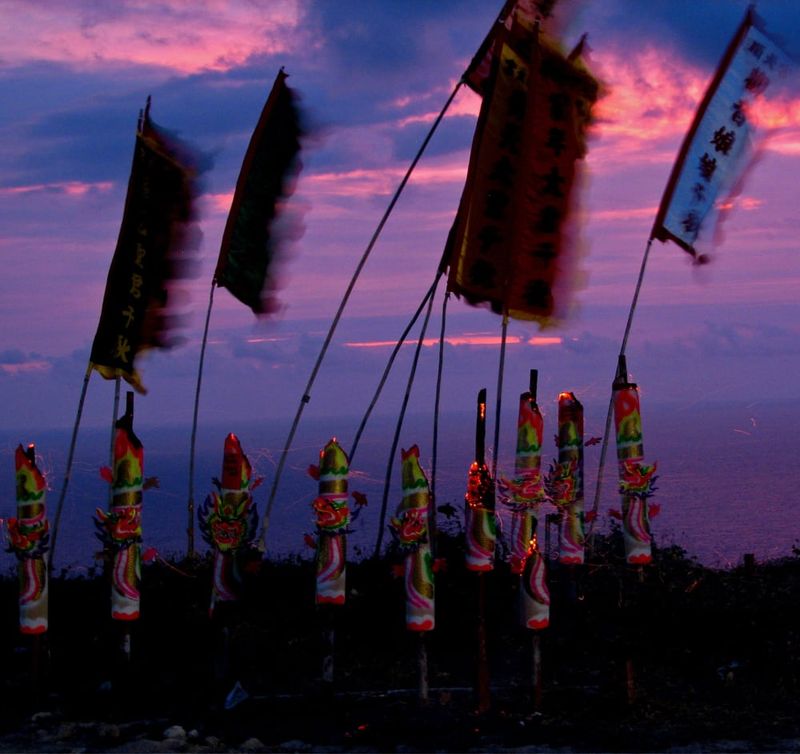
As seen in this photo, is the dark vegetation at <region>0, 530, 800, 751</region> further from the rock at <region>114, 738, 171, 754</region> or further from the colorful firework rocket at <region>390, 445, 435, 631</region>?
the colorful firework rocket at <region>390, 445, 435, 631</region>

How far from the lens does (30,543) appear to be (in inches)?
431

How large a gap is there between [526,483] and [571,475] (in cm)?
239

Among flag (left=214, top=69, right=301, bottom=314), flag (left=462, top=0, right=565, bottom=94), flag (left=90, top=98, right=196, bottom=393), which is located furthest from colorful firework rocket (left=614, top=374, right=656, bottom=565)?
flag (left=90, top=98, right=196, bottom=393)

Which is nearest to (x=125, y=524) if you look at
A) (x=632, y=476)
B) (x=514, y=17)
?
(x=632, y=476)

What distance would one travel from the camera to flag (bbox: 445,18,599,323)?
12.4 m

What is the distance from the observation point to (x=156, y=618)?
42.5 ft

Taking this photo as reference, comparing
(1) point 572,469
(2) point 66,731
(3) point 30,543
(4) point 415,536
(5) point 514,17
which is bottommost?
(2) point 66,731

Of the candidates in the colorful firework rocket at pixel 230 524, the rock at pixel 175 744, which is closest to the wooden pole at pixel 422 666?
the colorful firework rocket at pixel 230 524

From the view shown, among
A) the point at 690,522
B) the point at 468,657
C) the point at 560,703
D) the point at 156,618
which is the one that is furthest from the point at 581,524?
the point at 690,522

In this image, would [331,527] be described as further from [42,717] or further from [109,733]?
[42,717]

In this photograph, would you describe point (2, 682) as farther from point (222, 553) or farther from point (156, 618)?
point (222, 553)

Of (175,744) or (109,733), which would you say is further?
(109,733)

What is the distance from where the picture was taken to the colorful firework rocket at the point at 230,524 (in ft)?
36.1

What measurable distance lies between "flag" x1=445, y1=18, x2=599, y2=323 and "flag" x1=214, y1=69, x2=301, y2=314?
8.61ft
